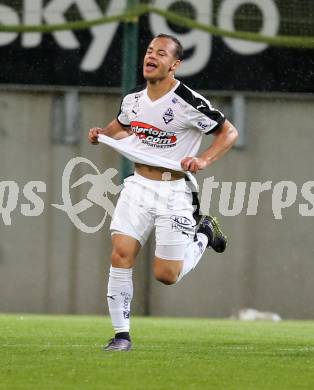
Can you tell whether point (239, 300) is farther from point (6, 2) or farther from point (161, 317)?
point (6, 2)

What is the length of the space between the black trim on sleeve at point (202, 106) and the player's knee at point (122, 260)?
96 cm

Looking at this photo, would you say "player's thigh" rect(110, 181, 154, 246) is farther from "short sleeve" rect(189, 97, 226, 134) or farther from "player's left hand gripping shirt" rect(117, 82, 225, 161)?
"short sleeve" rect(189, 97, 226, 134)

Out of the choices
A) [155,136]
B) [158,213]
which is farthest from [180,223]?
[155,136]

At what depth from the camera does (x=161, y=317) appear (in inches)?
541

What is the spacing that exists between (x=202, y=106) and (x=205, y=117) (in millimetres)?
73

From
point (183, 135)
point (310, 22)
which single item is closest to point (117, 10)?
point (310, 22)

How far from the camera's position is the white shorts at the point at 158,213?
7793mm

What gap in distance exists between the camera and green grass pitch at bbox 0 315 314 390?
19.8 ft

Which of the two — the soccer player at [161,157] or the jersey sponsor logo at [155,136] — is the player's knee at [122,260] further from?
the jersey sponsor logo at [155,136]

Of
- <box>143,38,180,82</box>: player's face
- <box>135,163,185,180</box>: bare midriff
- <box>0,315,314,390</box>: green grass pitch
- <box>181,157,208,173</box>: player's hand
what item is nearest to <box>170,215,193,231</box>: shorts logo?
<box>135,163,185,180</box>: bare midriff

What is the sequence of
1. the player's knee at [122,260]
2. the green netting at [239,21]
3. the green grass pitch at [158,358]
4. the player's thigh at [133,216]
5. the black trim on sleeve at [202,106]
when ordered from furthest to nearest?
the green netting at [239,21], the black trim on sleeve at [202,106], the player's thigh at [133,216], the player's knee at [122,260], the green grass pitch at [158,358]

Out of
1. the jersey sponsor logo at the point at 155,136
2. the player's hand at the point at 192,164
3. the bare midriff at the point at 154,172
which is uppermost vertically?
the jersey sponsor logo at the point at 155,136

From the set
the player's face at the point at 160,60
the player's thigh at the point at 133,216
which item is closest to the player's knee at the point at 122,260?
the player's thigh at the point at 133,216

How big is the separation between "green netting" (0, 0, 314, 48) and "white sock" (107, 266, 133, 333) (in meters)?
5.79
